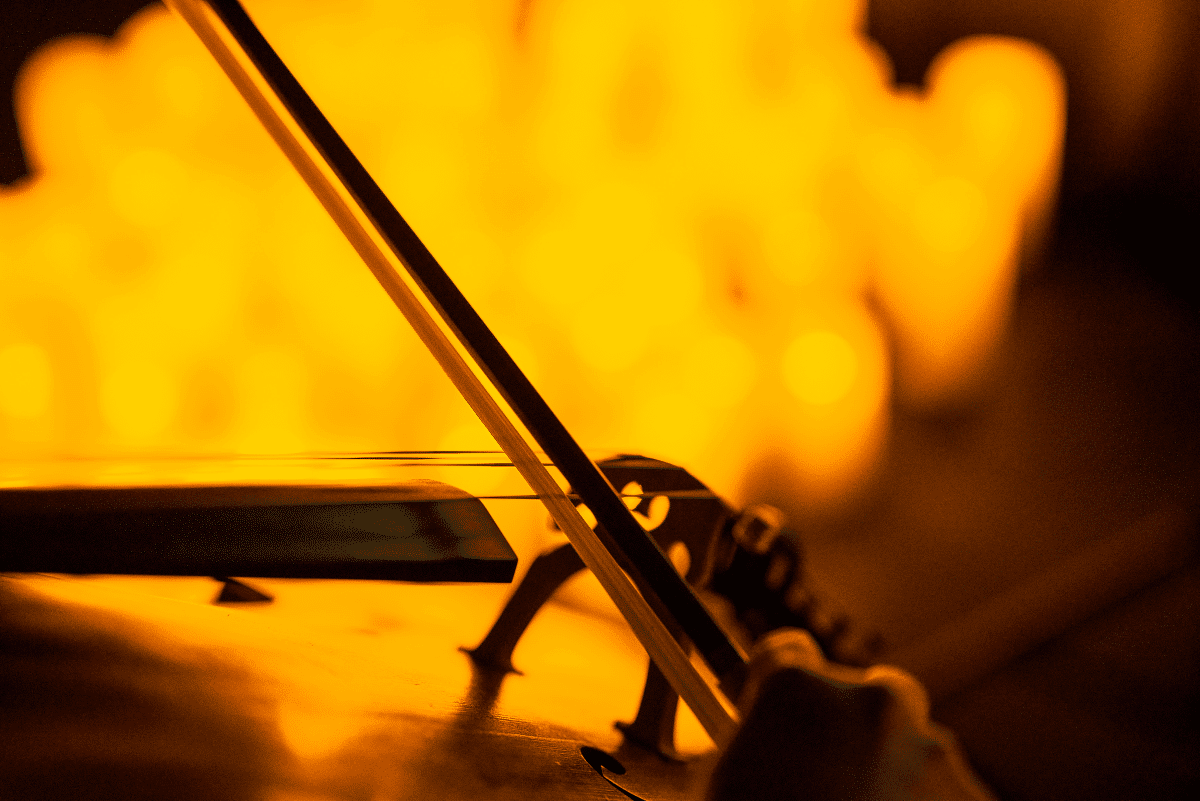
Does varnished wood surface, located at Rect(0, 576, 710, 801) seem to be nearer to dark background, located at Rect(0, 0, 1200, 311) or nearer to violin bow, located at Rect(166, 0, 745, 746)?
violin bow, located at Rect(166, 0, 745, 746)

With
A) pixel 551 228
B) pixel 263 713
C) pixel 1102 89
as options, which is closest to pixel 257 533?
pixel 263 713

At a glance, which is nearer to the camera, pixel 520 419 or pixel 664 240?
pixel 520 419

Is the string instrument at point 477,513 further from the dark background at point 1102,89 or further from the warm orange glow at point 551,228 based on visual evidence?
the dark background at point 1102,89

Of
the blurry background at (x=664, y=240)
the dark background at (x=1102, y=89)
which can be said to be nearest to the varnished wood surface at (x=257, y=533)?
the blurry background at (x=664, y=240)

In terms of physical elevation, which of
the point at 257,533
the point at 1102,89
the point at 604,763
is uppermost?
the point at 1102,89

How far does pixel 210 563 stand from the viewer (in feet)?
1.13

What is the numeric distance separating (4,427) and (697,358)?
1044 mm

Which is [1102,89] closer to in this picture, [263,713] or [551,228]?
[551,228]

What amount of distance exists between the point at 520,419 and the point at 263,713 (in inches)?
6.3

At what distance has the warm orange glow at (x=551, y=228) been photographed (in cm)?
135

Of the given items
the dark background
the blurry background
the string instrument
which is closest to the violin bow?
the string instrument

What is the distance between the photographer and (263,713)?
1.19 feet

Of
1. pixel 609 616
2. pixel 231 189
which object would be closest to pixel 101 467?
pixel 609 616

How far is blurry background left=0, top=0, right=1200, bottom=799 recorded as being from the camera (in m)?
1.32
